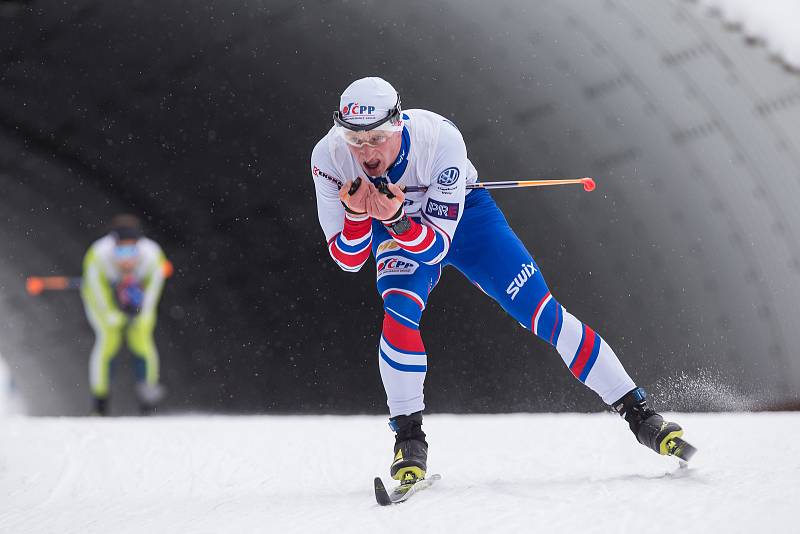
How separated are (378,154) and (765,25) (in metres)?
3.99

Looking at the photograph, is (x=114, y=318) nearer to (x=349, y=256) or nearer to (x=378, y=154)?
(x=349, y=256)

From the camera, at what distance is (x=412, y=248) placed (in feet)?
11.0

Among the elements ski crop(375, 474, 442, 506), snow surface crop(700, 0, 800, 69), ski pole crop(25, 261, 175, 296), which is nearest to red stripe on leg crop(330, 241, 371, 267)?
ski crop(375, 474, 442, 506)

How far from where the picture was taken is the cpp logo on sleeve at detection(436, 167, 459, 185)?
11.3 feet

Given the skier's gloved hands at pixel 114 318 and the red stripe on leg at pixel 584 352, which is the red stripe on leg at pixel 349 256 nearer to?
the red stripe on leg at pixel 584 352

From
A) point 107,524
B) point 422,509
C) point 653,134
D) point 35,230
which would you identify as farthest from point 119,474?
point 35,230

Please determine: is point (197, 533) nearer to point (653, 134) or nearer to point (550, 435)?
point (550, 435)

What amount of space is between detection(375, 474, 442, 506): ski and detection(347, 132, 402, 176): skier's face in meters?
1.21

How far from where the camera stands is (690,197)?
6.26 meters

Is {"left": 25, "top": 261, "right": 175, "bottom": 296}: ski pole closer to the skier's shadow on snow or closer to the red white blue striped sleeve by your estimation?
the red white blue striped sleeve

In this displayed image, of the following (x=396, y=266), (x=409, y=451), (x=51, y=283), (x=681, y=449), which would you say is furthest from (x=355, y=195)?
(x=51, y=283)

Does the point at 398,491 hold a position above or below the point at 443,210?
below

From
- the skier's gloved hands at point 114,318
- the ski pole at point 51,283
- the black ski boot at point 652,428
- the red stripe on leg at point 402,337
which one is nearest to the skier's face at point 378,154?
the red stripe on leg at point 402,337

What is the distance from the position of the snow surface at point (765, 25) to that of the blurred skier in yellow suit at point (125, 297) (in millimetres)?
5532
